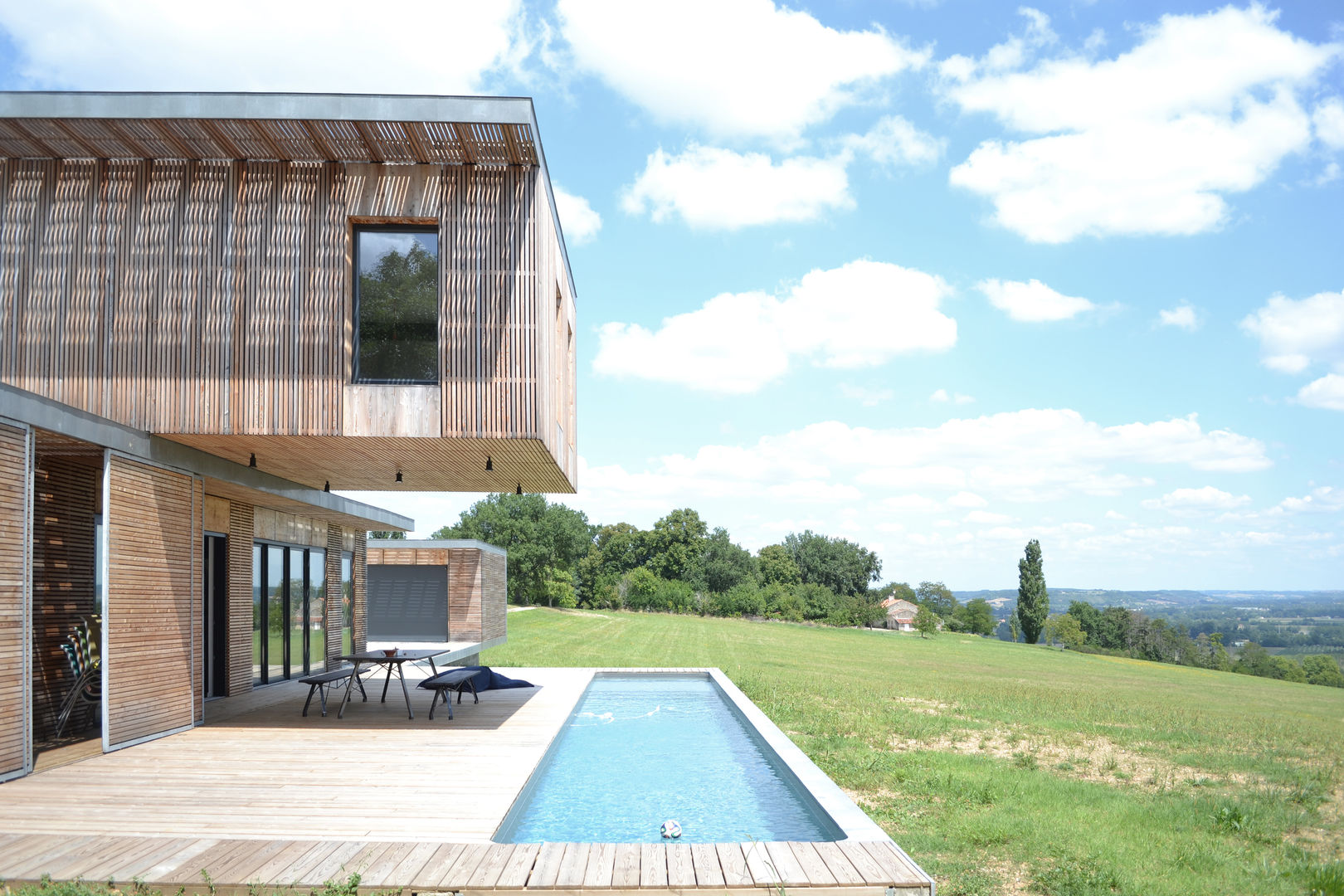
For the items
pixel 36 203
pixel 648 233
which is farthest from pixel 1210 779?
pixel 648 233

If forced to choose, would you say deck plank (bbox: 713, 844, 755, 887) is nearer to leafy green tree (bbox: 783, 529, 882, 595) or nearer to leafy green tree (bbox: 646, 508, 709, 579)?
leafy green tree (bbox: 646, 508, 709, 579)

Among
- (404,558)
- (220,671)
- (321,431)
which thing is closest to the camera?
(321,431)

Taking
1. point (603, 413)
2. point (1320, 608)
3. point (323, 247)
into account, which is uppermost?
point (603, 413)

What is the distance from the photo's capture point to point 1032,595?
69188 mm

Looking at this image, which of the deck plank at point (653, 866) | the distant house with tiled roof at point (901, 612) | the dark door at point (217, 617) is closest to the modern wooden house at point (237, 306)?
the dark door at point (217, 617)

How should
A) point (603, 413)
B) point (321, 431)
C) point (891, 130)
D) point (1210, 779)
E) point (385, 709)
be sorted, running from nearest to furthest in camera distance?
point (321, 431) < point (1210, 779) < point (385, 709) < point (891, 130) < point (603, 413)

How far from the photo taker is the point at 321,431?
8273 millimetres

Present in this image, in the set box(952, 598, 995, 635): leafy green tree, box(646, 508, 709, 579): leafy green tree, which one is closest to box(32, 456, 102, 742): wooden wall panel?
box(646, 508, 709, 579): leafy green tree

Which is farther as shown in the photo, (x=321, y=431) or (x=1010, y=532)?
(x=1010, y=532)

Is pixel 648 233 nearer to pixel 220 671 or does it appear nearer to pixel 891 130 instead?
pixel 891 130

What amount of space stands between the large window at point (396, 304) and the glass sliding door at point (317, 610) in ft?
25.2

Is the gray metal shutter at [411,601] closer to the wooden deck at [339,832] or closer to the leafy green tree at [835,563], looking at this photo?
the wooden deck at [339,832]

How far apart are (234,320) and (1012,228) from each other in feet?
75.3

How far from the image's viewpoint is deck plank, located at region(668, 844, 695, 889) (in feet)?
14.0
